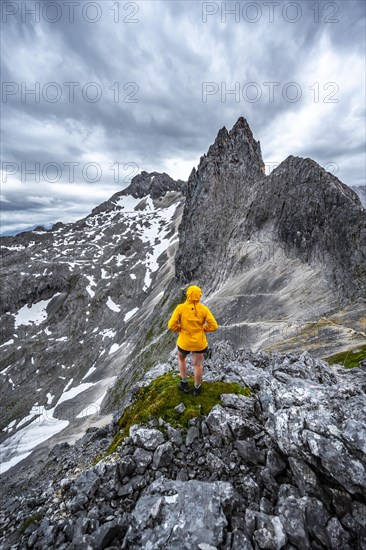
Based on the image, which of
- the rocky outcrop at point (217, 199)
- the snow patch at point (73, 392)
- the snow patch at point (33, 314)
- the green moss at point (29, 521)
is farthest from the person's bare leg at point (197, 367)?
the snow patch at point (33, 314)

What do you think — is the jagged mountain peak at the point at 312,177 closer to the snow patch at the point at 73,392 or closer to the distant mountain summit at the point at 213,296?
the distant mountain summit at the point at 213,296

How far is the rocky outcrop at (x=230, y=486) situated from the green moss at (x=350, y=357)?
582 inches

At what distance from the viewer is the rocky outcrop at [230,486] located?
6.44 m

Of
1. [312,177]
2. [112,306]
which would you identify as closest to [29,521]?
[312,177]

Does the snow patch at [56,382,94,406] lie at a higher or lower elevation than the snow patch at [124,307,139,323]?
lower

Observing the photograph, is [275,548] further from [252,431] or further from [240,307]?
[240,307]

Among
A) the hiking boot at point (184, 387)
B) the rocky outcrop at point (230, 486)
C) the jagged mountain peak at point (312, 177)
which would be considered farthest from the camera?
the jagged mountain peak at point (312, 177)

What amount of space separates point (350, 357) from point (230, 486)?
20.6m

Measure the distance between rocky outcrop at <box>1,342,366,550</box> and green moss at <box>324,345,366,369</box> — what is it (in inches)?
582

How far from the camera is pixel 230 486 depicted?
7359 millimetres

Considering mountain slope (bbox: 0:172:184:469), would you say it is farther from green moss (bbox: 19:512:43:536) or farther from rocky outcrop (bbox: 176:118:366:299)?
green moss (bbox: 19:512:43:536)

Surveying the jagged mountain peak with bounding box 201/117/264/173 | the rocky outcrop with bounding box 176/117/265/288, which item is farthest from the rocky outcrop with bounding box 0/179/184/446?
the jagged mountain peak with bounding box 201/117/264/173

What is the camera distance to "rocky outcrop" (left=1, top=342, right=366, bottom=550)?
21.1 ft

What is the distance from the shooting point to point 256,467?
7.86 m
